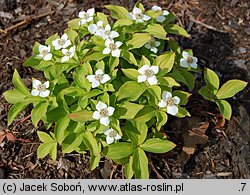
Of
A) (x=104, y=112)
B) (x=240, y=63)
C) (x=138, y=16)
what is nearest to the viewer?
(x=104, y=112)

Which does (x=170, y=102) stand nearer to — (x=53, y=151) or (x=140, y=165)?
(x=140, y=165)

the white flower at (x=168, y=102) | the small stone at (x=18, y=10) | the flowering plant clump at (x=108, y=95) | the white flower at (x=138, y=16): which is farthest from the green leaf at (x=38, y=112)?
the small stone at (x=18, y=10)

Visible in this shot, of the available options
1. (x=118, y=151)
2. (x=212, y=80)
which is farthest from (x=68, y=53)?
(x=212, y=80)

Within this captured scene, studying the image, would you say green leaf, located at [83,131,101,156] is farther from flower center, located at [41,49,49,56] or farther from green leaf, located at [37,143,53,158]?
flower center, located at [41,49,49,56]

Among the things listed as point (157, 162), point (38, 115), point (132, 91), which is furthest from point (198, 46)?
point (38, 115)

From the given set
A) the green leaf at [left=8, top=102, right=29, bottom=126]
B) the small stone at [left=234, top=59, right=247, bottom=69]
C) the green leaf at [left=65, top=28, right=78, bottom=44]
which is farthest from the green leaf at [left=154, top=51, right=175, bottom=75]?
the small stone at [left=234, top=59, right=247, bottom=69]
